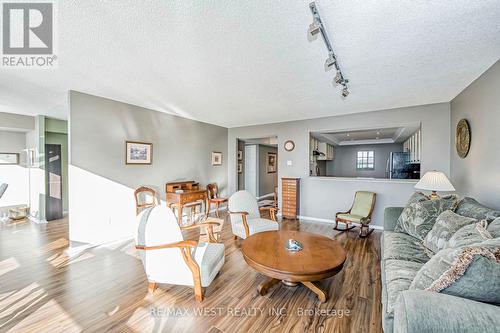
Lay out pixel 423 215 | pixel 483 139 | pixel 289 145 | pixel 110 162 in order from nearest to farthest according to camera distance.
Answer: pixel 423 215 → pixel 483 139 → pixel 110 162 → pixel 289 145

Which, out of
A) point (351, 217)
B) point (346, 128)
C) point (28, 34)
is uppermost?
point (28, 34)

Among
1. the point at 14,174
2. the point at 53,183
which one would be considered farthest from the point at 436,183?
the point at 14,174

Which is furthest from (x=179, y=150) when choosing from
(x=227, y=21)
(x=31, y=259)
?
(x=227, y=21)

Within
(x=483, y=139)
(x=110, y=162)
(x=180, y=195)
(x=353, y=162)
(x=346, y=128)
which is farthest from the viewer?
(x=353, y=162)

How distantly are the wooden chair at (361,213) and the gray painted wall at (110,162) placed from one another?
373 cm

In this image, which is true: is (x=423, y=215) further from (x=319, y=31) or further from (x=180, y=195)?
(x=180, y=195)

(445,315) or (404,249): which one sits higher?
(445,315)

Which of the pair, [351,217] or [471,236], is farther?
[351,217]

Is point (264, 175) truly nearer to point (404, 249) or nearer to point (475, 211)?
point (404, 249)

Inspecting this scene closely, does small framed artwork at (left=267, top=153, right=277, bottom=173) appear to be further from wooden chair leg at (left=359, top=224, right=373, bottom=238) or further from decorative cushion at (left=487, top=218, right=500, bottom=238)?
decorative cushion at (left=487, top=218, right=500, bottom=238)

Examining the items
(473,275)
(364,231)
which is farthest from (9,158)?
(364,231)

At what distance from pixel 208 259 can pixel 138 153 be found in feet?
9.59

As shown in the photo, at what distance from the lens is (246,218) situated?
3656mm

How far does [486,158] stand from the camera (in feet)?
8.55
